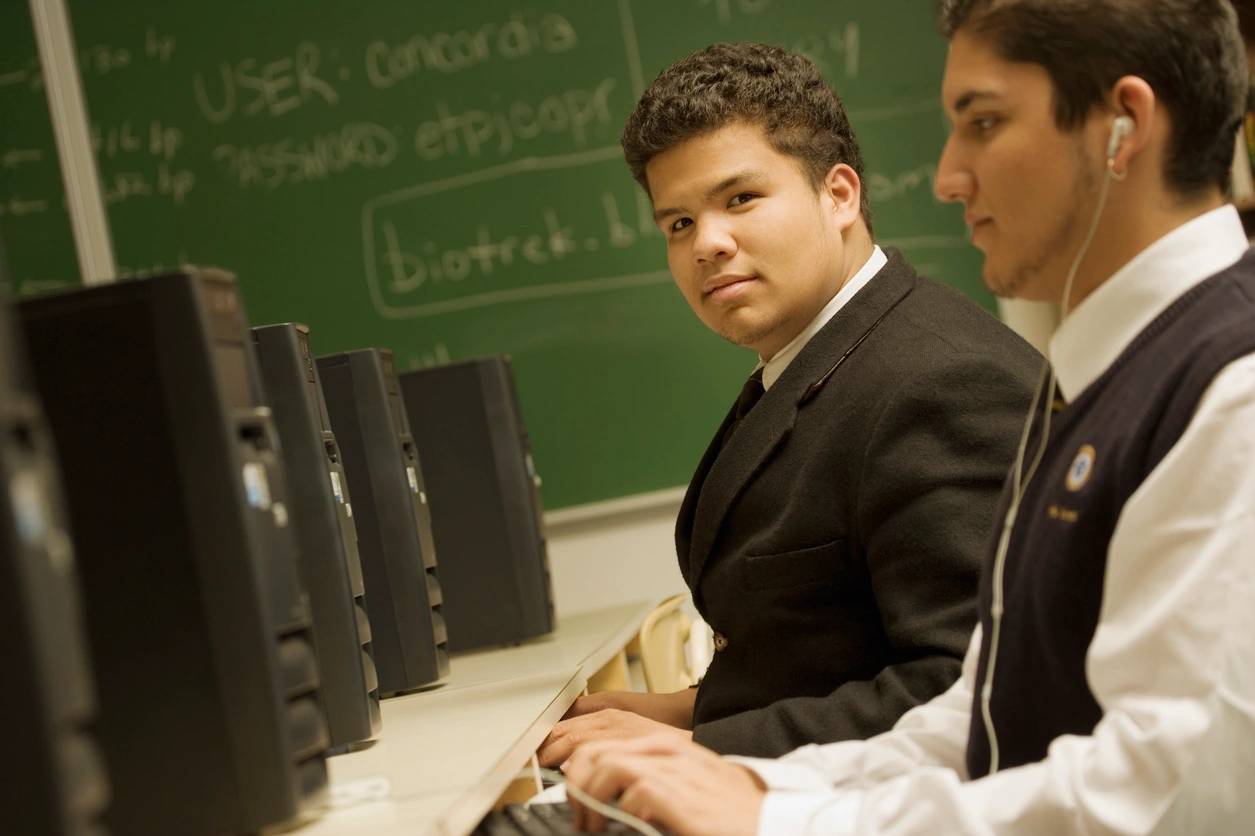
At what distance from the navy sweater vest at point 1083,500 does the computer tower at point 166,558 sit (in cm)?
54

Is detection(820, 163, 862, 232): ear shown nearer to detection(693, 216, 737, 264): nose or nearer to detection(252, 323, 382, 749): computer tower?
detection(693, 216, 737, 264): nose

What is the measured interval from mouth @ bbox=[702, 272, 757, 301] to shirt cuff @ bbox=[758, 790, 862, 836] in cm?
86

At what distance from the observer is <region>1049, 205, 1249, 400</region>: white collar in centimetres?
107

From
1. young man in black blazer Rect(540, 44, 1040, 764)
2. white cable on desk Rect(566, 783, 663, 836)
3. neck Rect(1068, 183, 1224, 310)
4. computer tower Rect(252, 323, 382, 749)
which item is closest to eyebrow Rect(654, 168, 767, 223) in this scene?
young man in black blazer Rect(540, 44, 1040, 764)

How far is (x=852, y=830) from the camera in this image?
1.08 meters

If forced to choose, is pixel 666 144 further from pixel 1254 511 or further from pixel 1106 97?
pixel 1254 511

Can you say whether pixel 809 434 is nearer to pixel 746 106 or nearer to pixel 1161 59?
pixel 746 106

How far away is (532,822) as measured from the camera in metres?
1.23

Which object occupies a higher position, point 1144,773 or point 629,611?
point 1144,773

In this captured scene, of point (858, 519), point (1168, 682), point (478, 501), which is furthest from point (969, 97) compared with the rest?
point (478, 501)

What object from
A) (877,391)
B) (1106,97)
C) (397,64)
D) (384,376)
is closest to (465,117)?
(397,64)

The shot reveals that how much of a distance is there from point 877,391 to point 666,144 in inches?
18.9

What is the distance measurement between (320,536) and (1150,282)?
0.86 metres

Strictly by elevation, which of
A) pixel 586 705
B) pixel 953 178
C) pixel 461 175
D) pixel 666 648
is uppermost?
pixel 461 175
